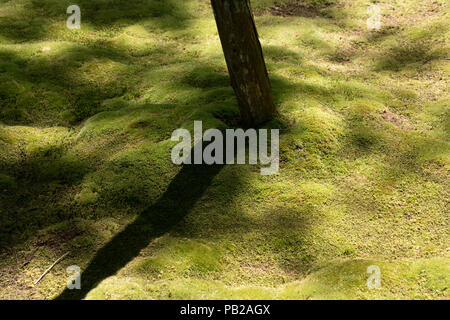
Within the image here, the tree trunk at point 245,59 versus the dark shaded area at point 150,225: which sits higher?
the tree trunk at point 245,59

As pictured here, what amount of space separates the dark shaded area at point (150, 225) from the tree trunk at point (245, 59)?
1.41 m

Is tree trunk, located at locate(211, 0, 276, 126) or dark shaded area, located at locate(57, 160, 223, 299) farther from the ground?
tree trunk, located at locate(211, 0, 276, 126)

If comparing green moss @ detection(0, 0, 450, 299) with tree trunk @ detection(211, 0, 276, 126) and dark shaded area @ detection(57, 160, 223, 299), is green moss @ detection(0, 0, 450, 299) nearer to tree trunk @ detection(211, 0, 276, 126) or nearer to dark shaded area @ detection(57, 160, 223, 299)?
dark shaded area @ detection(57, 160, 223, 299)

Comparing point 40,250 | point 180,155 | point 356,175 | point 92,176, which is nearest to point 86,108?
point 92,176

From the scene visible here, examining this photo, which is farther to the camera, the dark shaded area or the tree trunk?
the tree trunk

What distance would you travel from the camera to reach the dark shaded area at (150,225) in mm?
5949

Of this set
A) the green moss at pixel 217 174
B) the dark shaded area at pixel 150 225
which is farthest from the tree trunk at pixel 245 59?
the dark shaded area at pixel 150 225

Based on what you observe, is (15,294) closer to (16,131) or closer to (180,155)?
(180,155)

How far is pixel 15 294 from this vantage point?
5.83 meters

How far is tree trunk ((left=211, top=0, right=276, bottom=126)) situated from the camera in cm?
689

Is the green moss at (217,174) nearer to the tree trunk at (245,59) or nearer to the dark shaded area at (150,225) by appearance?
the dark shaded area at (150,225)

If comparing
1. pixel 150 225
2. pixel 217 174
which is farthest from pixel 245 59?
pixel 150 225

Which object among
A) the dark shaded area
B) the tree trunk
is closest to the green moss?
the dark shaded area

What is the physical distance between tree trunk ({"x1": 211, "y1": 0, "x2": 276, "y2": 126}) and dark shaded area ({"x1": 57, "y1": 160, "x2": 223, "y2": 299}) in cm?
141
